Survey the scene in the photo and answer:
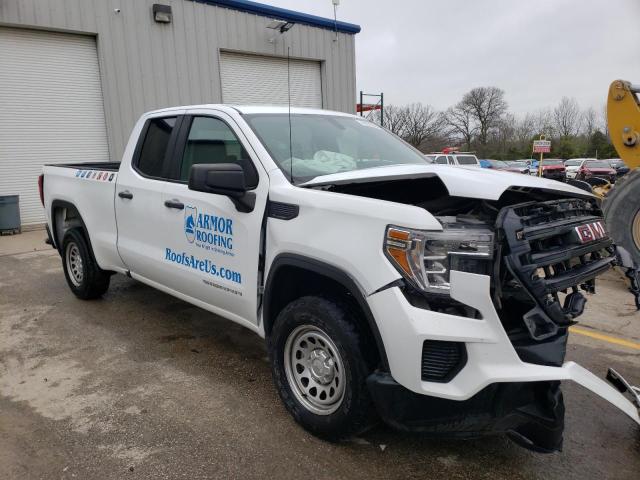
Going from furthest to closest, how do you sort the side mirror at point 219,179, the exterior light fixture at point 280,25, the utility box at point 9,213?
the exterior light fixture at point 280,25
the utility box at point 9,213
the side mirror at point 219,179

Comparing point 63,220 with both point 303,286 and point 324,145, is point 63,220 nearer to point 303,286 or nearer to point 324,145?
point 324,145

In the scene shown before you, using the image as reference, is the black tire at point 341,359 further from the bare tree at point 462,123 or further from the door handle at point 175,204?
the bare tree at point 462,123

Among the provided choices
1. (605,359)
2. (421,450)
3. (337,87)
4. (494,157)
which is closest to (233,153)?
(421,450)

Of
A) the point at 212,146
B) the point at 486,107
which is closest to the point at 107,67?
the point at 212,146

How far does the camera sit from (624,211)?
6.00m

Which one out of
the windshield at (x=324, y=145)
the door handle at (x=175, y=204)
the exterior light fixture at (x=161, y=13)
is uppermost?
the exterior light fixture at (x=161, y=13)

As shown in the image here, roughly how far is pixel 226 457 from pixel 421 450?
3.51ft

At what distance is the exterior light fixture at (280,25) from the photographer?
14.3 meters

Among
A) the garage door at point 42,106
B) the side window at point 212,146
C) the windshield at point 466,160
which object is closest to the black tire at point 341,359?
the side window at point 212,146

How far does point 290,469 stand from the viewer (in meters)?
2.62

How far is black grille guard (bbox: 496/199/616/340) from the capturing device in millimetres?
2199

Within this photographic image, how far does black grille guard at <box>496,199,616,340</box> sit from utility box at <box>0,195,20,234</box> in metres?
11.4

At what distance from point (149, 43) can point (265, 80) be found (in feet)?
11.7

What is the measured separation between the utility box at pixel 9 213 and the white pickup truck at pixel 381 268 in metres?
8.80
